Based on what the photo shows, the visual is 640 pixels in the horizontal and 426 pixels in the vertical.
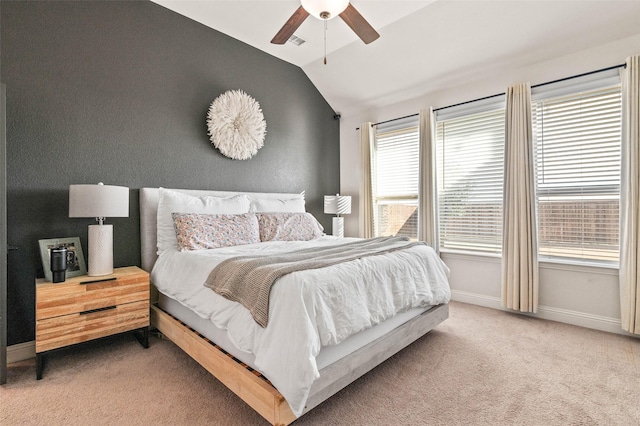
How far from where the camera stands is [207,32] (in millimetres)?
3416

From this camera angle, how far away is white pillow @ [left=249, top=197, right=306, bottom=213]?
11.4 ft

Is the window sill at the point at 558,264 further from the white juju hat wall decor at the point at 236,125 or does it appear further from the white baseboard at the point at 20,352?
the white baseboard at the point at 20,352

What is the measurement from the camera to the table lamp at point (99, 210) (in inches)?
89.2

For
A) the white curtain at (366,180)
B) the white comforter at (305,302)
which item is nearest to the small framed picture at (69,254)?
the white comforter at (305,302)

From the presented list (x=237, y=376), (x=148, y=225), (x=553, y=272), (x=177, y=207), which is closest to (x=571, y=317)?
(x=553, y=272)

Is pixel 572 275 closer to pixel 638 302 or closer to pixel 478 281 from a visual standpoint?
pixel 638 302

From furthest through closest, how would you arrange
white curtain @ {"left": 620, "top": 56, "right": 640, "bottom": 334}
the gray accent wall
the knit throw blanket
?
white curtain @ {"left": 620, "top": 56, "right": 640, "bottom": 334} < the gray accent wall < the knit throw blanket

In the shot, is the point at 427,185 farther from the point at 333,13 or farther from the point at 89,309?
the point at 89,309

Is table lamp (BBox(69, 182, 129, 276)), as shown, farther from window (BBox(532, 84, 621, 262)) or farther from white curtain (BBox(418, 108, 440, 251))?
window (BBox(532, 84, 621, 262))

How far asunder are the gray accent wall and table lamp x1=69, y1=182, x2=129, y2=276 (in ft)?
1.07

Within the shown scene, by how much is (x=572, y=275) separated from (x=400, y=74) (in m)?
2.87

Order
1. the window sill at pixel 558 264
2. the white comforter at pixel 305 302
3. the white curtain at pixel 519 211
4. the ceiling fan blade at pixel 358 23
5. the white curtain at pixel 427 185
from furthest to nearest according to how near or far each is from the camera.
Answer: the white curtain at pixel 427 185 → the white curtain at pixel 519 211 → the window sill at pixel 558 264 → the ceiling fan blade at pixel 358 23 → the white comforter at pixel 305 302

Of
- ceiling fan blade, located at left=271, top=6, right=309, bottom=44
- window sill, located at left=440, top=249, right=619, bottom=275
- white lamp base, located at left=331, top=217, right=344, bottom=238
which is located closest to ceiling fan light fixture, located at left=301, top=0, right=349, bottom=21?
ceiling fan blade, located at left=271, top=6, right=309, bottom=44

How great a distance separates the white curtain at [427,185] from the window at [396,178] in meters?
0.20
